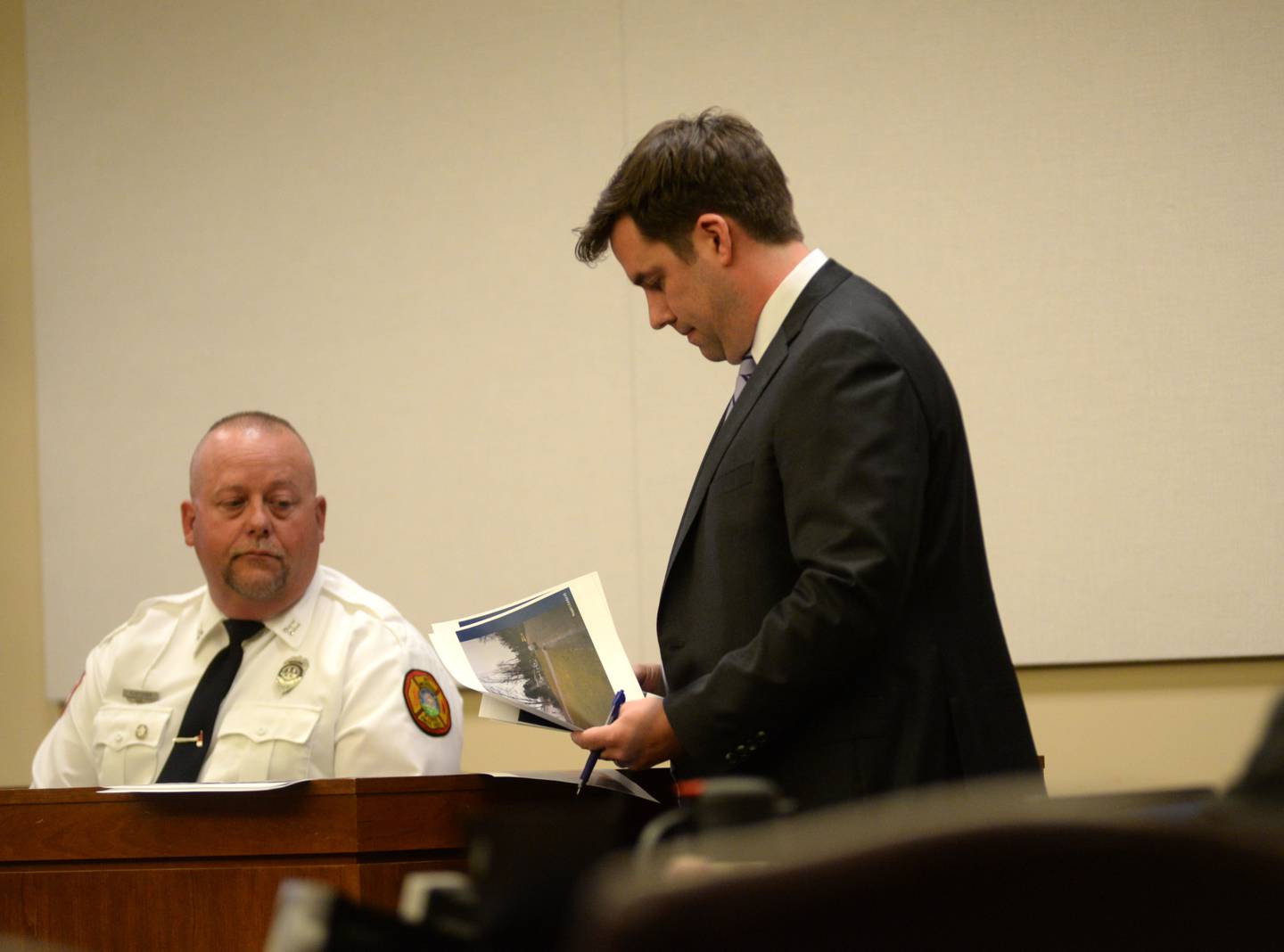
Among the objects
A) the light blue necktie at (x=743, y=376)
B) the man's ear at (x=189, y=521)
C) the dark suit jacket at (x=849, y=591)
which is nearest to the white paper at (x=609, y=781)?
the dark suit jacket at (x=849, y=591)

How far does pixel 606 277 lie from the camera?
3945 mm

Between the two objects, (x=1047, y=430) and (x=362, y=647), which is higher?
(x=1047, y=430)

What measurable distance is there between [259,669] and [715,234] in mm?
1479

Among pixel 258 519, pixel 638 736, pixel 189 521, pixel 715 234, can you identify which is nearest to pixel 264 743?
pixel 258 519

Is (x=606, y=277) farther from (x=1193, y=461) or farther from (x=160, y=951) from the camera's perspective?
(x=160, y=951)

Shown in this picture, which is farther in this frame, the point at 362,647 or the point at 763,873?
the point at 362,647

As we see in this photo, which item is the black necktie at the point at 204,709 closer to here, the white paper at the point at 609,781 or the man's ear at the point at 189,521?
the man's ear at the point at 189,521

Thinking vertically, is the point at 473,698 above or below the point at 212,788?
below

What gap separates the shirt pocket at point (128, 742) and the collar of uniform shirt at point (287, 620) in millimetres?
198

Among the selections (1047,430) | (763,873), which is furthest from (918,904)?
(1047,430)

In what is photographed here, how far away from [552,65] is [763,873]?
11.7ft

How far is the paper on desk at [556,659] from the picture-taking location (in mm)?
1955

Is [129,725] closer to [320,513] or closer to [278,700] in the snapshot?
[278,700]

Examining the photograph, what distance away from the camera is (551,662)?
1.98m
